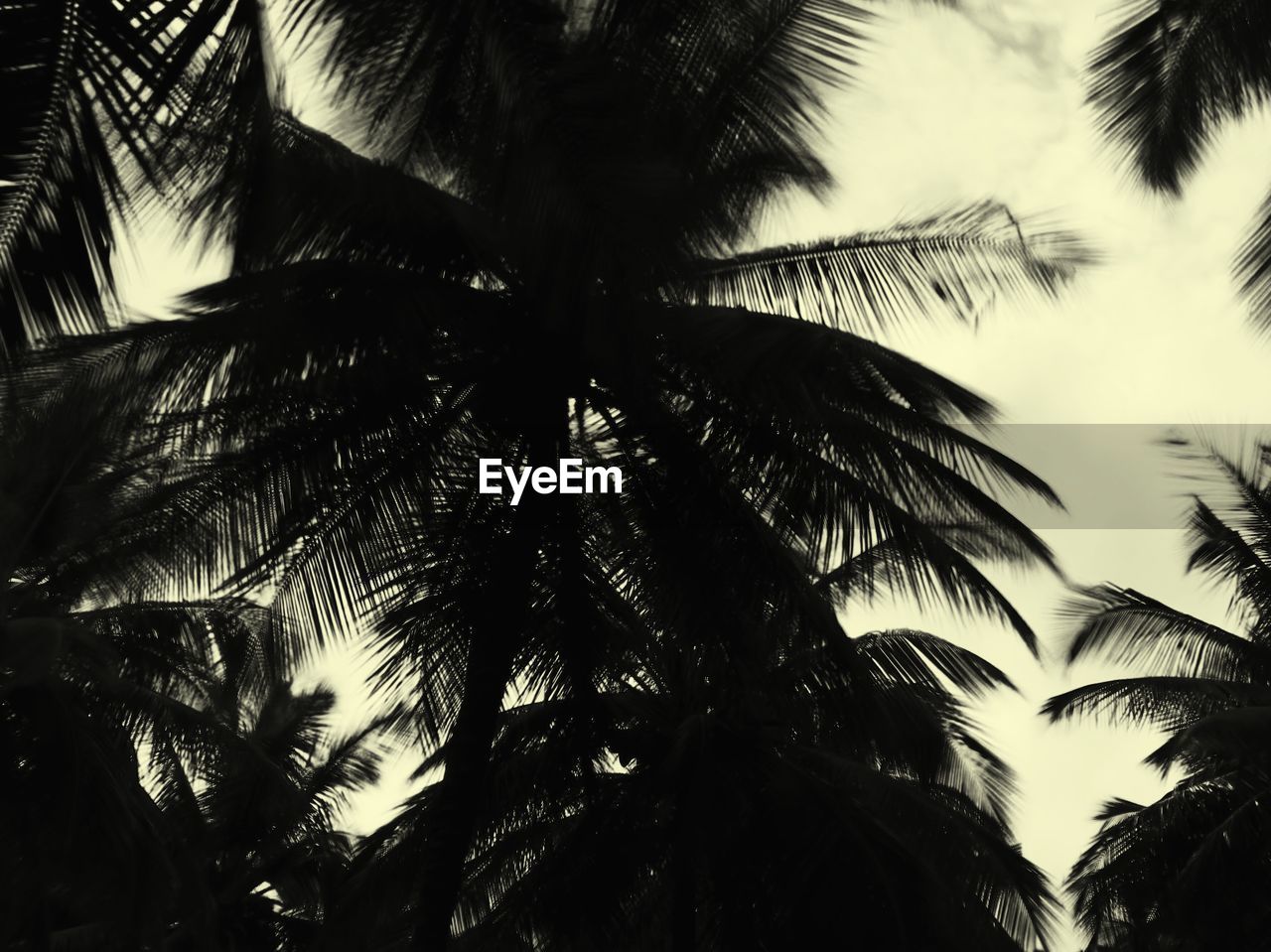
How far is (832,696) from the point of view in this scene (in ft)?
31.2

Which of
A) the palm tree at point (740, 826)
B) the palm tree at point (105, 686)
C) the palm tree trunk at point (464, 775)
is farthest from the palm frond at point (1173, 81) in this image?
the palm tree at point (105, 686)

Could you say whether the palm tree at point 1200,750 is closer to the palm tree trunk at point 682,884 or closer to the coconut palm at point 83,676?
the palm tree trunk at point 682,884

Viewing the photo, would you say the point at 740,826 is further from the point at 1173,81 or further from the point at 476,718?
the point at 1173,81

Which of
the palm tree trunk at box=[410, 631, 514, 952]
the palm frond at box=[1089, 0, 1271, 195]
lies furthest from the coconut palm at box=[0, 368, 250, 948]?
the palm frond at box=[1089, 0, 1271, 195]

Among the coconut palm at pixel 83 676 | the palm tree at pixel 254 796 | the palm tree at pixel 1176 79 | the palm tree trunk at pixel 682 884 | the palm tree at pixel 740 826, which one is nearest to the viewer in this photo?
the palm tree at pixel 1176 79

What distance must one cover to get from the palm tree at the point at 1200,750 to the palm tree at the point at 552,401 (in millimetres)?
5661

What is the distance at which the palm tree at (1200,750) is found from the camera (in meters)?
13.0

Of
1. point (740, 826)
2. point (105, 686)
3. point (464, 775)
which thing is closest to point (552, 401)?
point (464, 775)

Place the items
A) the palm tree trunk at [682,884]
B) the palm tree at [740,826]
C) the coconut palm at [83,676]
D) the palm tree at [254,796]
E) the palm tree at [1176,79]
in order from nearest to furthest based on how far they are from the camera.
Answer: the palm tree at [1176,79], the coconut palm at [83,676], the palm tree at [740,826], the palm tree trunk at [682,884], the palm tree at [254,796]

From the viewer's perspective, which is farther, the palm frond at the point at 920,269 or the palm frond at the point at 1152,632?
the palm frond at the point at 1152,632

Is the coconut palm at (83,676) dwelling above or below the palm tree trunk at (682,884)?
above

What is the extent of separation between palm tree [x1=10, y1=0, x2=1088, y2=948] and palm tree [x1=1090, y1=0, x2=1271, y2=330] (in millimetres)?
998

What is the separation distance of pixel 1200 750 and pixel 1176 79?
8450 mm

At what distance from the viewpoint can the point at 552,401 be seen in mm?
8477
